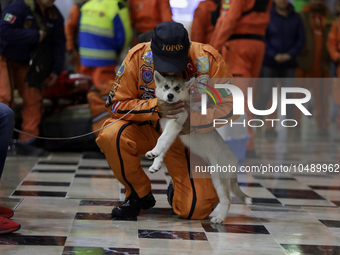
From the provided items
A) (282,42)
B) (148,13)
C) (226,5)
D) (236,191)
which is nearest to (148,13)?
(148,13)

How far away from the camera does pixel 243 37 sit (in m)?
3.97

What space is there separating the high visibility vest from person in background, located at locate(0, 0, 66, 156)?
368 millimetres

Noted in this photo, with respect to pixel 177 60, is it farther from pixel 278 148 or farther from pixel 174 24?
pixel 278 148

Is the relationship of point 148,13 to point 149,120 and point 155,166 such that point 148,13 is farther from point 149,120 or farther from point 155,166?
point 155,166

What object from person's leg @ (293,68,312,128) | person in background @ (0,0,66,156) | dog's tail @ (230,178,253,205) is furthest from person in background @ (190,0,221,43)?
dog's tail @ (230,178,253,205)

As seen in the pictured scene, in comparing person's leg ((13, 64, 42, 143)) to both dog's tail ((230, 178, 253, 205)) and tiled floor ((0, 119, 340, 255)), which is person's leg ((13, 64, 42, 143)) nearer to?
tiled floor ((0, 119, 340, 255))

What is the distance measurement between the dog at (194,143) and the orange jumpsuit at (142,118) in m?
0.06

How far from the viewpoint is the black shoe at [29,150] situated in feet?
13.3

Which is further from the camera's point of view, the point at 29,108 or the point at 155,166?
the point at 29,108

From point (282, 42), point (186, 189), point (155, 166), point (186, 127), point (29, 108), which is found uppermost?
point (186, 127)

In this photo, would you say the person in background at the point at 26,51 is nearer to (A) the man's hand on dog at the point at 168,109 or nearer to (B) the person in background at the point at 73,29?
(B) the person in background at the point at 73,29

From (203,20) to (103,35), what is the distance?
1.00m

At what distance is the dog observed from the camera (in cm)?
218

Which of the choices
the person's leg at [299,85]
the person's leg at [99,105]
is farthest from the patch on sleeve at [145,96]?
the person's leg at [99,105]
